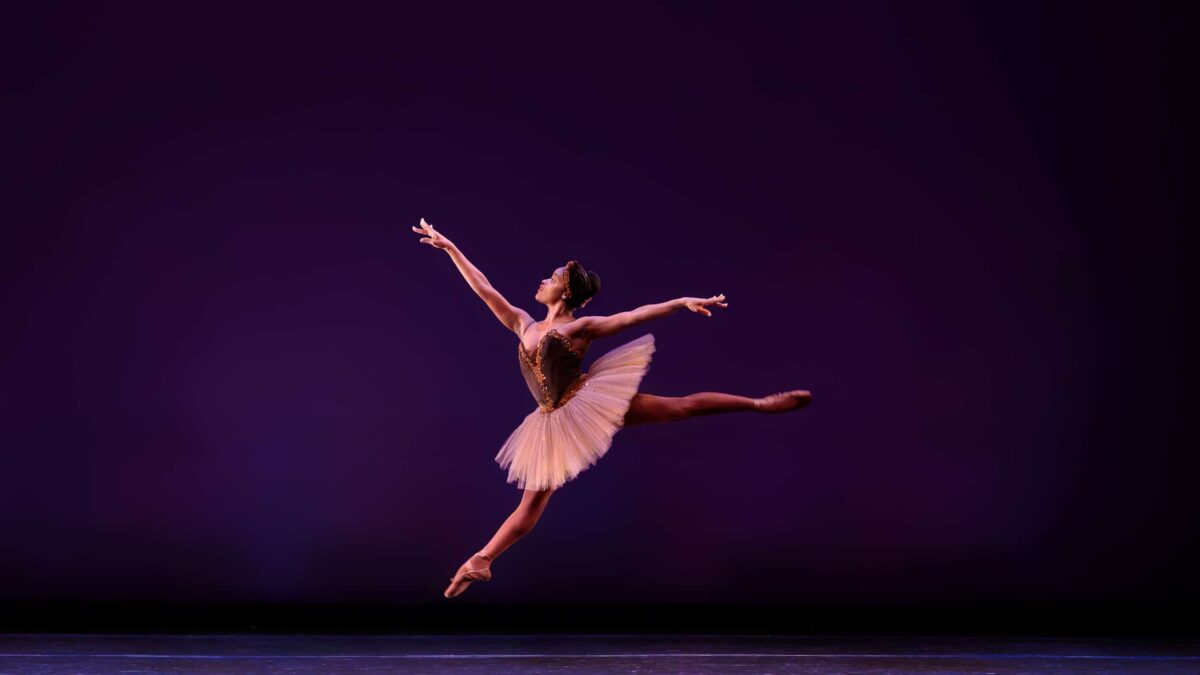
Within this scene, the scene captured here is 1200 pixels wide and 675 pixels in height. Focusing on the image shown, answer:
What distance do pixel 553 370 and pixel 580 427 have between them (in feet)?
0.71

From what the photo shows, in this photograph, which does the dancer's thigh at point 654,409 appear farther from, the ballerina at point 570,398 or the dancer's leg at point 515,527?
the dancer's leg at point 515,527

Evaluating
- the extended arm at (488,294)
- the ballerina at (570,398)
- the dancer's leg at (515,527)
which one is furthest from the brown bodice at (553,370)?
the dancer's leg at (515,527)

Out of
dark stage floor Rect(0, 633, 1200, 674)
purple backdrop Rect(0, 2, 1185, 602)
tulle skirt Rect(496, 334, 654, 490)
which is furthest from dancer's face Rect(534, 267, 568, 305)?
dark stage floor Rect(0, 633, 1200, 674)

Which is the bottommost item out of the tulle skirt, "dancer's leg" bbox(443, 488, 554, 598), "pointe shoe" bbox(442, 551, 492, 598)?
"pointe shoe" bbox(442, 551, 492, 598)

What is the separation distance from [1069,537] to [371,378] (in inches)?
119

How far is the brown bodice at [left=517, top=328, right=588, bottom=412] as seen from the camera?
14.2 ft

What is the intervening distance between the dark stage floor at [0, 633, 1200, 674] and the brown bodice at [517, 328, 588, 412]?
91cm

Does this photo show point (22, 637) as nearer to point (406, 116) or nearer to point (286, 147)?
point (286, 147)

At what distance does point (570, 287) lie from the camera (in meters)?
4.40

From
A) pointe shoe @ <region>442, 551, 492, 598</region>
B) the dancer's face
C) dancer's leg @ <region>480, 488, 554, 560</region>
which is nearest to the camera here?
pointe shoe @ <region>442, 551, 492, 598</region>

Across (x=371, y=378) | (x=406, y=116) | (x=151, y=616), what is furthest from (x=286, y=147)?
(x=151, y=616)

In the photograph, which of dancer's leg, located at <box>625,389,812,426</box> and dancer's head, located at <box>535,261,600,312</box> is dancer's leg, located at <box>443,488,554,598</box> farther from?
dancer's head, located at <box>535,261,600,312</box>

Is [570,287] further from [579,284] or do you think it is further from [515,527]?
[515,527]

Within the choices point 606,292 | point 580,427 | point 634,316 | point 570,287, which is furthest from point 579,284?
point 606,292
